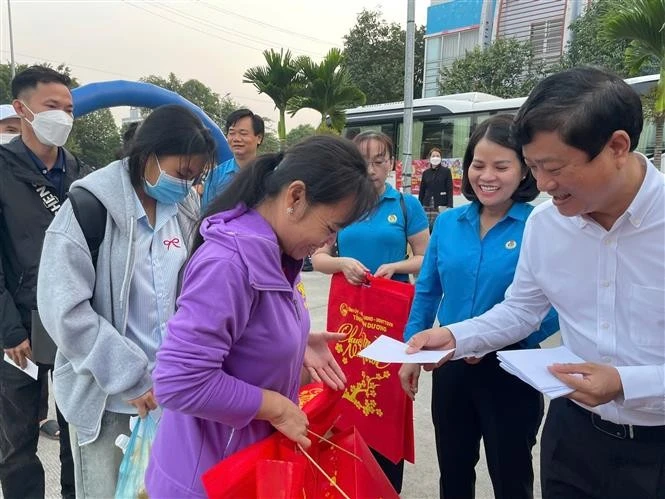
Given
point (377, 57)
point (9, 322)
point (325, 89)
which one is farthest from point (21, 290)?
point (377, 57)

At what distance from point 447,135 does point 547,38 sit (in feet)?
44.6

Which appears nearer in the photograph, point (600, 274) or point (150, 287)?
point (600, 274)

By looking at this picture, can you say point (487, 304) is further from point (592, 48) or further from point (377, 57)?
point (377, 57)

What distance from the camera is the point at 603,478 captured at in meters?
1.26

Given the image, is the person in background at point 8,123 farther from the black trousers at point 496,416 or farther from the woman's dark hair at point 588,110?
the woman's dark hair at point 588,110

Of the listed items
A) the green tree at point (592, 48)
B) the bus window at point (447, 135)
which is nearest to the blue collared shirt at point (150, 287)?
the bus window at point (447, 135)

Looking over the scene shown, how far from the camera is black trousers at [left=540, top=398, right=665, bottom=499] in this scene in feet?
3.93

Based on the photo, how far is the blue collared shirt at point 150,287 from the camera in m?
1.51

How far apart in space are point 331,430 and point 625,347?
728 mm

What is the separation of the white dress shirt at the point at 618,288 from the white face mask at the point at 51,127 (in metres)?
1.93

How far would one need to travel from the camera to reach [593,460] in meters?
1.27

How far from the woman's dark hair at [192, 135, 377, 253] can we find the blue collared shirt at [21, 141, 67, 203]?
51.4 inches

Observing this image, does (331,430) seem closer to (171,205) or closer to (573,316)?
(573,316)

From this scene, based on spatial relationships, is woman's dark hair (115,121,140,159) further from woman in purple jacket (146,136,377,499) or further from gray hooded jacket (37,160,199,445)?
woman in purple jacket (146,136,377,499)
